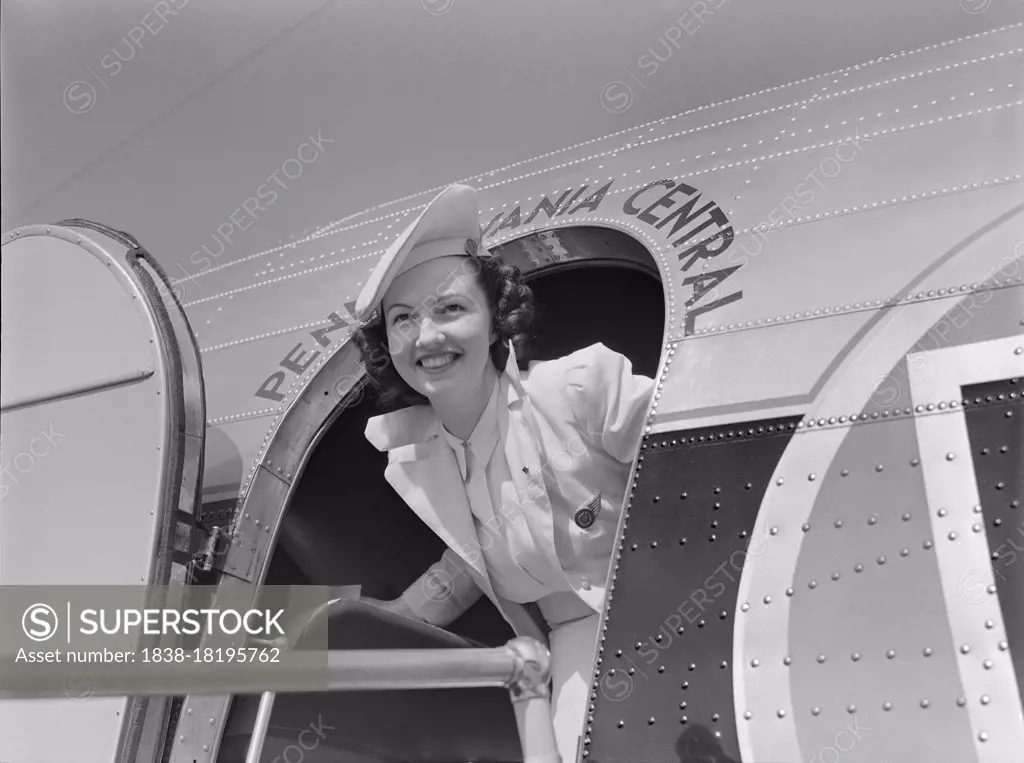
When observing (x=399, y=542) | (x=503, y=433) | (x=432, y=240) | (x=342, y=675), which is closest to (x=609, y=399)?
(x=503, y=433)

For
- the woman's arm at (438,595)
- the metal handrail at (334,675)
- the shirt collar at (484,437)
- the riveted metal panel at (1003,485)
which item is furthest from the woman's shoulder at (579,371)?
the riveted metal panel at (1003,485)

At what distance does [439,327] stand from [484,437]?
1.12 ft

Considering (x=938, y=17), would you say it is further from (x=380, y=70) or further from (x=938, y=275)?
(x=380, y=70)

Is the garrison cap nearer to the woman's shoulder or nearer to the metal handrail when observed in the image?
the woman's shoulder

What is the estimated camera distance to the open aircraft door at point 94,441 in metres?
3.17

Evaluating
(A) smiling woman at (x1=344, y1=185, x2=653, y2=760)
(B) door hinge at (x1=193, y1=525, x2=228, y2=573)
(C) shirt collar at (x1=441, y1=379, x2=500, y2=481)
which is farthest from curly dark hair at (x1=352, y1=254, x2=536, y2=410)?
(B) door hinge at (x1=193, y1=525, x2=228, y2=573)

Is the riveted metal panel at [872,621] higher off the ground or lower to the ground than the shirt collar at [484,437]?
lower

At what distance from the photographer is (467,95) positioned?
163 inches

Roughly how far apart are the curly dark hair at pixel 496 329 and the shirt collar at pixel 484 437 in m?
0.13

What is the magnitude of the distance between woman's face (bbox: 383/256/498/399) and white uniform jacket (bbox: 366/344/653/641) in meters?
0.16

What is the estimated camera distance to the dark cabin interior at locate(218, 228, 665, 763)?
353 cm

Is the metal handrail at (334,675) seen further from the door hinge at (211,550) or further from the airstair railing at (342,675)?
the door hinge at (211,550)

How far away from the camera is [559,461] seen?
9.77ft

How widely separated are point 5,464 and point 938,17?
3.22m
